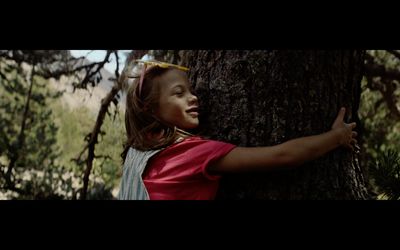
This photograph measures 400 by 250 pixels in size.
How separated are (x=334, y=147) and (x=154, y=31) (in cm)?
68

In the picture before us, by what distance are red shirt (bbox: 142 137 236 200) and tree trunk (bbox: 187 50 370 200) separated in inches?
4.4

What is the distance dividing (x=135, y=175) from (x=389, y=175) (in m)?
0.87

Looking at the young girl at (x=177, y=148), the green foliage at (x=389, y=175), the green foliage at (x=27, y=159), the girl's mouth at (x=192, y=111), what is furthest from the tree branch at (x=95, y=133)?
A: the green foliage at (x=389, y=175)

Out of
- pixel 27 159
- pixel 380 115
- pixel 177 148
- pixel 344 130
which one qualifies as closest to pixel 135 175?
pixel 177 148

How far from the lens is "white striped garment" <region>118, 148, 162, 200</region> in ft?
5.11

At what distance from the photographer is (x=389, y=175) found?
165cm

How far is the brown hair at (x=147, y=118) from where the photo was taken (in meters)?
1.60

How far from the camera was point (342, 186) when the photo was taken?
1596 mm

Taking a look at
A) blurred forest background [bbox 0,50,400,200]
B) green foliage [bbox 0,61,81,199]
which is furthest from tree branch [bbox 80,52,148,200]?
green foliage [bbox 0,61,81,199]

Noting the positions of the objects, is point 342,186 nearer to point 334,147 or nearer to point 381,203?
point 334,147

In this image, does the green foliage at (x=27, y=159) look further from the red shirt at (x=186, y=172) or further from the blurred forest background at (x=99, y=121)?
the red shirt at (x=186, y=172)

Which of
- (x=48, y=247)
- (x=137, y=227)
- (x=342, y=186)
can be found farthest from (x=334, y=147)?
(x=48, y=247)

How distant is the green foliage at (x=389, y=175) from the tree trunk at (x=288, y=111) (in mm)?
93

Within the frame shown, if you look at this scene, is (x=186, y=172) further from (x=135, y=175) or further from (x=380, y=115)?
(x=380, y=115)
